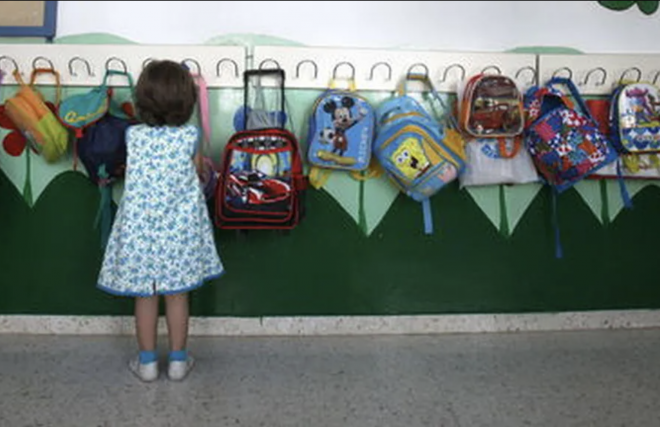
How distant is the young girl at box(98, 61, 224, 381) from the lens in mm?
1714

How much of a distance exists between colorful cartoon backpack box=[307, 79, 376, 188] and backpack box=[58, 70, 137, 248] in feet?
1.96

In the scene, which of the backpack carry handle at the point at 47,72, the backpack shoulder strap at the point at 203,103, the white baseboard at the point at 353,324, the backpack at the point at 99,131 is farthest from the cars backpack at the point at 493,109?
the backpack carry handle at the point at 47,72

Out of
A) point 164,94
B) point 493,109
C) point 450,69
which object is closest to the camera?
point 164,94

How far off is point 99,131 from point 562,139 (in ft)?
5.00

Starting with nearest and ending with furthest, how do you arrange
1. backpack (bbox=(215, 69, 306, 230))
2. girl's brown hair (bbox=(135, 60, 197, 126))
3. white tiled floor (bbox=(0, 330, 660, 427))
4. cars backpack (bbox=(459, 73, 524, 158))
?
1. white tiled floor (bbox=(0, 330, 660, 427))
2. girl's brown hair (bbox=(135, 60, 197, 126))
3. backpack (bbox=(215, 69, 306, 230))
4. cars backpack (bbox=(459, 73, 524, 158))

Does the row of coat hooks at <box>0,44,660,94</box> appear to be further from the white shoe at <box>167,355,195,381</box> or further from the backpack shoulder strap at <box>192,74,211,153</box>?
the white shoe at <box>167,355,195,381</box>

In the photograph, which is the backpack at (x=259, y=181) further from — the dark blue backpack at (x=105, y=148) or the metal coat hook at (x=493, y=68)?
the metal coat hook at (x=493, y=68)

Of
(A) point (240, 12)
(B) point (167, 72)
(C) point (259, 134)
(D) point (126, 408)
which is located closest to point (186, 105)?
(B) point (167, 72)

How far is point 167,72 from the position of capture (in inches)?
68.0

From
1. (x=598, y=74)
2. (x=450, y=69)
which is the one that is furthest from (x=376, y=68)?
(x=598, y=74)

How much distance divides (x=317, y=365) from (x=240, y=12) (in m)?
1.24

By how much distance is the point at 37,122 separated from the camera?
193 centimetres

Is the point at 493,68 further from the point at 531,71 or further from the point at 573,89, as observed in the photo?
the point at 573,89

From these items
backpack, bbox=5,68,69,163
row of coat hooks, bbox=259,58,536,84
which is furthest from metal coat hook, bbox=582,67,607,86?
backpack, bbox=5,68,69,163
